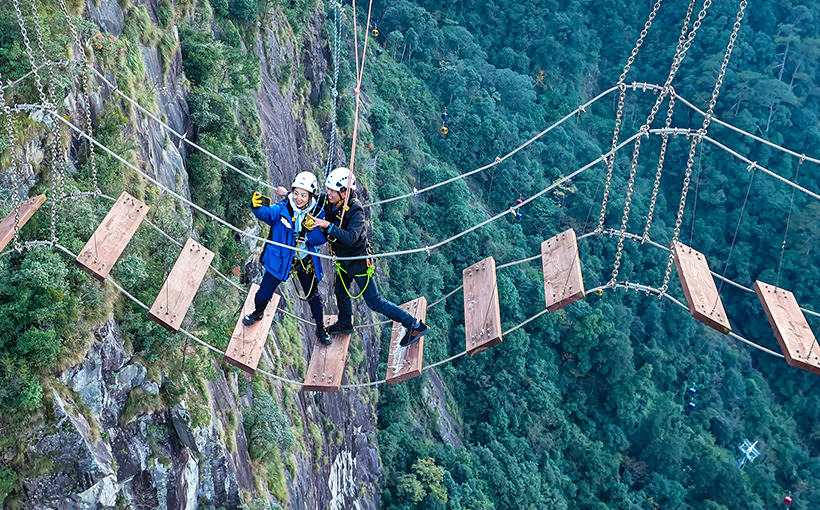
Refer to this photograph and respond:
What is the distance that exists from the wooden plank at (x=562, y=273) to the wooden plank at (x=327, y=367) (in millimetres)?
2138

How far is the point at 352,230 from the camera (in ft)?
22.0

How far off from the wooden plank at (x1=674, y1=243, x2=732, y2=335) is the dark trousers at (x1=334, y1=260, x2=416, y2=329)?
2700 mm

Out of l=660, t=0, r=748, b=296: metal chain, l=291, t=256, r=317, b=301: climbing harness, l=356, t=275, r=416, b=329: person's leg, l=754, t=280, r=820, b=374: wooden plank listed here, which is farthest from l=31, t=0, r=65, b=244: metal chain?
l=754, t=280, r=820, b=374: wooden plank

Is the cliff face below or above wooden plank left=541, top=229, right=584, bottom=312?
below

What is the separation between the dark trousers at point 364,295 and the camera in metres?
7.07

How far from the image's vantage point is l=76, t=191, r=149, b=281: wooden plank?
6543 millimetres

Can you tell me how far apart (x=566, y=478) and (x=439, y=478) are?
311 inches

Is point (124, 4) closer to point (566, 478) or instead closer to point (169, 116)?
point (169, 116)

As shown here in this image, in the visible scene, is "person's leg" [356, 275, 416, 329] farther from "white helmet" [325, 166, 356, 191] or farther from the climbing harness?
"white helmet" [325, 166, 356, 191]

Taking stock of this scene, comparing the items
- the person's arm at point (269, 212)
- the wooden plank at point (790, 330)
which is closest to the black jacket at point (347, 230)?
the person's arm at point (269, 212)

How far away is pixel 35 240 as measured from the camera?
7520 mm

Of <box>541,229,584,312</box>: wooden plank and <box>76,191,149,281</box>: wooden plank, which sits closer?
<box>541,229,584,312</box>: wooden plank

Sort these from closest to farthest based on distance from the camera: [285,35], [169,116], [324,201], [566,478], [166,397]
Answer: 1. [324,201]
2. [166,397]
3. [169,116]
4. [285,35]
5. [566,478]

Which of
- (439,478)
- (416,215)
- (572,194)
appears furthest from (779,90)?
(439,478)
